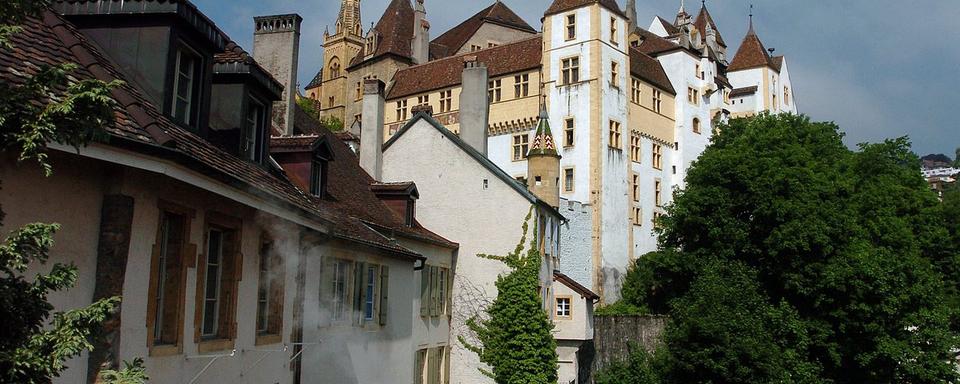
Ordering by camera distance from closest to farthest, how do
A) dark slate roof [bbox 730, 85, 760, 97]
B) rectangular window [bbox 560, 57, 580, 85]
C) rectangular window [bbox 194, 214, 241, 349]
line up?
rectangular window [bbox 194, 214, 241, 349] → rectangular window [bbox 560, 57, 580, 85] → dark slate roof [bbox 730, 85, 760, 97]

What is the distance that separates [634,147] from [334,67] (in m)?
39.6

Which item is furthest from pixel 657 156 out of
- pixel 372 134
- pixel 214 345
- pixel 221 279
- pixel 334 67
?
pixel 214 345

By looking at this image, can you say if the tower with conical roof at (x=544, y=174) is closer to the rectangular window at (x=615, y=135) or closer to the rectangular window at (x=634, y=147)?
the rectangular window at (x=615, y=135)

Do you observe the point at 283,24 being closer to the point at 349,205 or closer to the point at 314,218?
the point at 349,205

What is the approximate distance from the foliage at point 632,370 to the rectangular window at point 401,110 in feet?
116

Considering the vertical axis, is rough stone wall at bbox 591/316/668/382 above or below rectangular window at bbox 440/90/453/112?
below

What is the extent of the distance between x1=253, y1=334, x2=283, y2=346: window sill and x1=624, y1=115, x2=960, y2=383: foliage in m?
21.1

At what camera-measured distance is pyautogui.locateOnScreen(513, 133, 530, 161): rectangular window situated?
203 feet

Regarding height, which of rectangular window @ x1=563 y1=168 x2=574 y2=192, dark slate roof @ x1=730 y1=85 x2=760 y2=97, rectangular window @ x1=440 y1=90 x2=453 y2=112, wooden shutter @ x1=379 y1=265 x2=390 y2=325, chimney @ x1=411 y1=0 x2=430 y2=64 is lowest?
wooden shutter @ x1=379 y1=265 x2=390 y2=325

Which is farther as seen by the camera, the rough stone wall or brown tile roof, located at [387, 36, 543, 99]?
brown tile roof, located at [387, 36, 543, 99]

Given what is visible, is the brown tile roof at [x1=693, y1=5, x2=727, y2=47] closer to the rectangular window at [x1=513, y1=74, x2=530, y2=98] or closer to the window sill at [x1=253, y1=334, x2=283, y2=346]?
the rectangular window at [x1=513, y1=74, x2=530, y2=98]

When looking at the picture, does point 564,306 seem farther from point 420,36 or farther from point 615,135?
point 420,36

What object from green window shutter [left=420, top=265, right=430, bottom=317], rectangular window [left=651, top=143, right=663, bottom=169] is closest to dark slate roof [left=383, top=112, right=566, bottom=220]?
green window shutter [left=420, top=265, right=430, bottom=317]

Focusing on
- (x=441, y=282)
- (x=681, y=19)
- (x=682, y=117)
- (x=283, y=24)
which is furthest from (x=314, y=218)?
(x=681, y=19)
